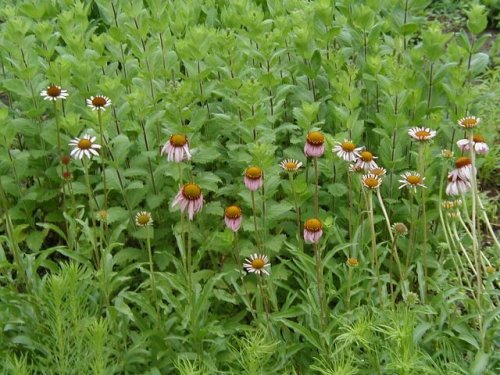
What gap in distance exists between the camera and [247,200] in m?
2.91

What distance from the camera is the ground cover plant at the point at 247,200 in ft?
8.18

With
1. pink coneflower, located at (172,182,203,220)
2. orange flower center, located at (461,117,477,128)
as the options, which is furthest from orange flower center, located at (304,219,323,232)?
orange flower center, located at (461,117,477,128)

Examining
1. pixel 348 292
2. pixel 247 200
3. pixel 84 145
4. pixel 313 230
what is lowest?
pixel 348 292

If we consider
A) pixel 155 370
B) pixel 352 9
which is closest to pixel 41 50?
pixel 352 9

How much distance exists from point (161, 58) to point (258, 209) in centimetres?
86

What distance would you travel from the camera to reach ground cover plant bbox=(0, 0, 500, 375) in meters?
2.49

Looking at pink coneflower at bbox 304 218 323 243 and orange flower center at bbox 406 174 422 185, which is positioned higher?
orange flower center at bbox 406 174 422 185

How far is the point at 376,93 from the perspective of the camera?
11.3 ft

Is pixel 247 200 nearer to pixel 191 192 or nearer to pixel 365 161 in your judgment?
pixel 365 161

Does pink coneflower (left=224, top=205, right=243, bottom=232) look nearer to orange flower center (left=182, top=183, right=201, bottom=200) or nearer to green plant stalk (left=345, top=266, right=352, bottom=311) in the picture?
orange flower center (left=182, top=183, right=201, bottom=200)

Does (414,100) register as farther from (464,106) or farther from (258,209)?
(258,209)

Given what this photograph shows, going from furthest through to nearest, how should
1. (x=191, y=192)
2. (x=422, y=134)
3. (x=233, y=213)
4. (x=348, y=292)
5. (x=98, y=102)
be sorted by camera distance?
1. (x=98, y=102)
2. (x=348, y=292)
3. (x=422, y=134)
4. (x=233, y=213)
5. (x=191, y=192)

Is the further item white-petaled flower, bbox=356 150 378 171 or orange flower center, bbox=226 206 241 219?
white-petaled flower, bbox=356 150 378 171

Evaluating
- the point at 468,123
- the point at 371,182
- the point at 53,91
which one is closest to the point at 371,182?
the point at 371,182
